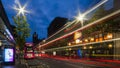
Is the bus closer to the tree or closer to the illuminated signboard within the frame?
the tree

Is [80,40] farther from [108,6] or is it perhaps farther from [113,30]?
[108,6]

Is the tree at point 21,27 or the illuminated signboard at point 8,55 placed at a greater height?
the tree at point 21,27

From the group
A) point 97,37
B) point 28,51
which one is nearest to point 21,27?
point 28,51

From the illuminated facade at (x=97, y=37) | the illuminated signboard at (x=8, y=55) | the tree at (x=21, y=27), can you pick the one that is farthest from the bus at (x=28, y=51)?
the illuminated signboard at (x=8, y=55)

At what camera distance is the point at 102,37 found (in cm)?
4259

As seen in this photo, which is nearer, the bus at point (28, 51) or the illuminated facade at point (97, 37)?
the illuminated facade at point (97, 37)

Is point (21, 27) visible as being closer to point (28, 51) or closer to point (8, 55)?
point (28, 51)

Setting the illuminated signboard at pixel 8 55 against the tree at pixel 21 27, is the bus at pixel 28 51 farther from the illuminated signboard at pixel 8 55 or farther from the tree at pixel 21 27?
the illuminated signboard at pixel 8 55

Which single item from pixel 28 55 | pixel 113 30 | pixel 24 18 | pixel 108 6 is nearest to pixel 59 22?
pixel 28 55

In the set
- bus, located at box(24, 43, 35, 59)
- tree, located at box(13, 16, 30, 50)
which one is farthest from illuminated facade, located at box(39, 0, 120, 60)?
bus, located at box(24, 43, 35, 59)

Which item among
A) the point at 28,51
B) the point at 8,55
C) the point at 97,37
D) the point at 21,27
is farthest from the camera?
the point at 28,51

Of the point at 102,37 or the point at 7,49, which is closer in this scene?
the point at 7,49

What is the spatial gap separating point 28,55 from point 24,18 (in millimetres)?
13407

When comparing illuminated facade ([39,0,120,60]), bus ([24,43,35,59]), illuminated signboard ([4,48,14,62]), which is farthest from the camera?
bus ([24,43,35,59])
